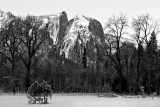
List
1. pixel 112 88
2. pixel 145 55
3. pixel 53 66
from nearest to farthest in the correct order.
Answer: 1. pixel 145 55
2. pixel 112 88
3. pixel 53 66

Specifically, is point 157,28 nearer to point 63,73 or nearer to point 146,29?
point 146,29

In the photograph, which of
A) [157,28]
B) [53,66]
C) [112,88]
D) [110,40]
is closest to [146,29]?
[157,28]

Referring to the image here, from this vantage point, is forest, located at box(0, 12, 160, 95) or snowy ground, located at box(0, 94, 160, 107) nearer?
snowy ground, located at box(0, 94, 160, 107)

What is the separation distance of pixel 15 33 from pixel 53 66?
15.4 m

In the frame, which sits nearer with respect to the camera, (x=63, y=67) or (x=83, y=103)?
(x=83, y=103)

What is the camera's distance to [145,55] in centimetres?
5234

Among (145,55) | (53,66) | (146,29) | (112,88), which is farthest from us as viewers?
(53,66)

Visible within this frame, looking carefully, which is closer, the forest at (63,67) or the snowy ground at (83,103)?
the snowy ground at (83,103)

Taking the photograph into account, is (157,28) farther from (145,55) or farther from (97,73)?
(97,73)

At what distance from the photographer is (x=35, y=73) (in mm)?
54812

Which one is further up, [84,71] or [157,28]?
[157,28]

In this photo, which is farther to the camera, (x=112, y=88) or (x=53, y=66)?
(x=53, y=66)

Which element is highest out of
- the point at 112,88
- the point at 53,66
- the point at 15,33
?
the point at 15,33

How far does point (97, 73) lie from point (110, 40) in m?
15.2
